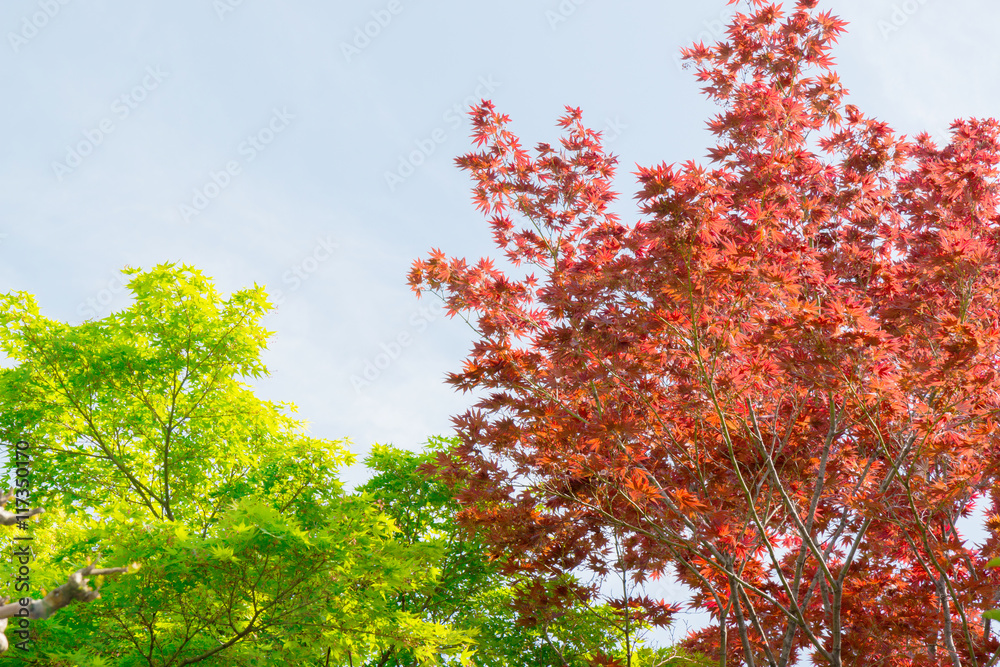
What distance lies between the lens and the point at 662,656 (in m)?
10.4

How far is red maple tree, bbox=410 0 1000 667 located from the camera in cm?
602

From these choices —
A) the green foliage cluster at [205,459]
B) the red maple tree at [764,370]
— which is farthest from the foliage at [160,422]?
the red maple tree at [764,370]

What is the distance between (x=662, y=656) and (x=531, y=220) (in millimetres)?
6703

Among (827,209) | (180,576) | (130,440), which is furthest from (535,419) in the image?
(130,440)

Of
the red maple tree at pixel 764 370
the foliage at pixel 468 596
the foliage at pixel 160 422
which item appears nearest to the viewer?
the red maple tree at pixel 764 370

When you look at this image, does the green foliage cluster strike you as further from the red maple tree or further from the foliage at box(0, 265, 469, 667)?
the red maple tree

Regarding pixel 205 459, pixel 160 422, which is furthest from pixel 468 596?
pixel 160 422

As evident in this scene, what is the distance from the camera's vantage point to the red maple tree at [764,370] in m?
6.02

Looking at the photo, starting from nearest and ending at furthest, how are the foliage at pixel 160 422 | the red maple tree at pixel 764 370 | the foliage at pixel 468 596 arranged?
the red maple tree at pixel 764 370 < the foliage at pixel 468 596 < the foliage at pixel 160 422

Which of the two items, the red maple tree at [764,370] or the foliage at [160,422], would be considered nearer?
the red maple tree at [764,370]

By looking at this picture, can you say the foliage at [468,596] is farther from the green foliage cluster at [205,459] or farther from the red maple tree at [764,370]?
the red maple tree at [764,370]

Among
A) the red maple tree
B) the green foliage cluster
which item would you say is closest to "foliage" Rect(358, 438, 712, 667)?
the green foliage cluster

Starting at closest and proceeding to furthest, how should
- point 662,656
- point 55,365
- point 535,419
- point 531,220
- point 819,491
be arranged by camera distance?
point 819,491 < point 535,419 < point 531,220 < point 662,656 < point 55,365

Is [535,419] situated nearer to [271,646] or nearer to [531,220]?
[531,220]
